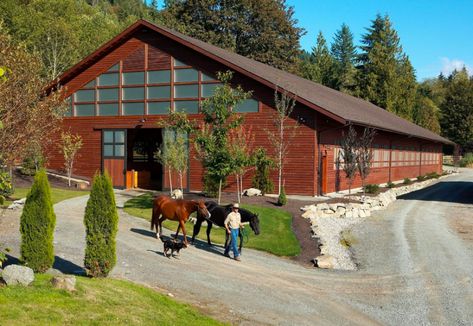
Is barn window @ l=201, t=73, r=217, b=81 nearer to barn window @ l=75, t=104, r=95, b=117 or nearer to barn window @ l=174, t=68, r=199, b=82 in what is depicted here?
barn window @ l=174, t=68, r=199, b=82

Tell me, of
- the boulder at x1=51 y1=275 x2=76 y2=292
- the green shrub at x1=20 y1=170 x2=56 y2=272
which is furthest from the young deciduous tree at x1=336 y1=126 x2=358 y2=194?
the boulder at x1=51 y1=275 x2=76 y2=292

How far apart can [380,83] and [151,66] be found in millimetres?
55079

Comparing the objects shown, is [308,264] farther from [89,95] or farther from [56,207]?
[89,95]

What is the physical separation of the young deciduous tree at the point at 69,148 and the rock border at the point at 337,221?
54.3 feet

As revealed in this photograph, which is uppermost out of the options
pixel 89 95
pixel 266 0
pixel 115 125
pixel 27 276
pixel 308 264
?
pixel 266 0

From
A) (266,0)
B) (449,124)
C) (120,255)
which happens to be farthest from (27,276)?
(449,124)

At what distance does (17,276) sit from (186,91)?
22.8 metres

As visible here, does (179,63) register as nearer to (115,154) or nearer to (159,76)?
(159,76)

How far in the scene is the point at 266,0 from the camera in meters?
65.9

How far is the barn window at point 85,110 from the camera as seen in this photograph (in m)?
33.5

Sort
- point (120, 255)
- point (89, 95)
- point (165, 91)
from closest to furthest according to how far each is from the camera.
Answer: point (120, 255)
point (165, 91)
point (89, 95)

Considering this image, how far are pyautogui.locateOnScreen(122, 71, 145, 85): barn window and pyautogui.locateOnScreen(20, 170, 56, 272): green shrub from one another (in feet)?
74.1

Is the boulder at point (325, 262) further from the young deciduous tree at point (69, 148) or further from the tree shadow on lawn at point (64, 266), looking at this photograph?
the young deciduous tree at point (69, 148)

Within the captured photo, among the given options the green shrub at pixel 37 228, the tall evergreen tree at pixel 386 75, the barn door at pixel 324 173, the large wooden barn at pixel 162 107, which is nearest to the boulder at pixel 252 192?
the large wooden barn at pixel 162 107
